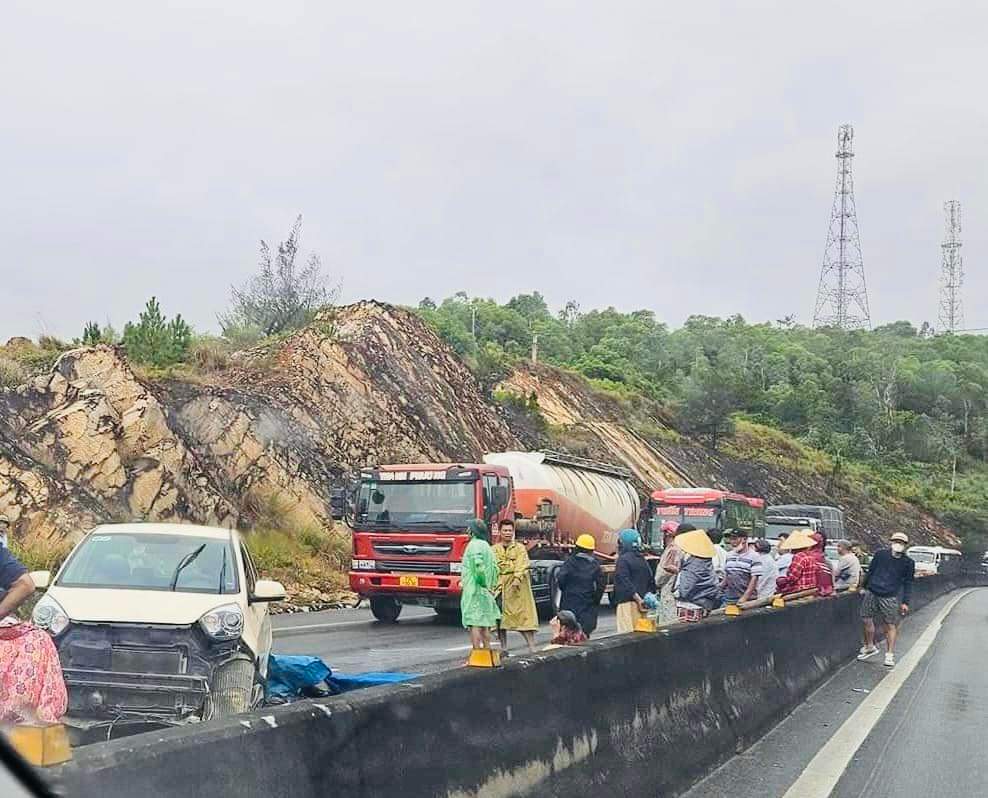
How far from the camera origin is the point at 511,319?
11088 centimetres

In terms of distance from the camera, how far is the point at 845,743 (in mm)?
9211

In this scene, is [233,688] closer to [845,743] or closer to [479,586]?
[479,586]

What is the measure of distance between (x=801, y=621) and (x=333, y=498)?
9.59 meters

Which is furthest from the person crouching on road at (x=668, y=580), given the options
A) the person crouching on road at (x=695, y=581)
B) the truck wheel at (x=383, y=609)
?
the truck wheel at (x=383, y=609)

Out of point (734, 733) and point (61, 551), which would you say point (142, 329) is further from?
point (734, 733)

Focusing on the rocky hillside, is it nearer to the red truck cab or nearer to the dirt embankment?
the dirt embankment

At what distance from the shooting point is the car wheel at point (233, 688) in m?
7.93

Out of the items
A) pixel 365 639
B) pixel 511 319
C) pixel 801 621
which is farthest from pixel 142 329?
pixel 511 319

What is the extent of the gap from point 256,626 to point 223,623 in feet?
1.69

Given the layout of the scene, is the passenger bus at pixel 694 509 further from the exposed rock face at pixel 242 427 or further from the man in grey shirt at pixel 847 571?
the man in grey shirt at pixel 847 571

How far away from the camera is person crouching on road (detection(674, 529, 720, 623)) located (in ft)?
43.8

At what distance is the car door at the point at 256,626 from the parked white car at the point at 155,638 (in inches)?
0.6

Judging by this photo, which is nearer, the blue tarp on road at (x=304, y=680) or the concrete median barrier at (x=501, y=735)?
the concrete median barrier at (x=501, y=735)

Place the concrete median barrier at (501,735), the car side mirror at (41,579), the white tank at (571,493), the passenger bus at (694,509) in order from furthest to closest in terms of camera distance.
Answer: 1. the passenger bus at (694,509)
2. the white tank at (571,493)
3. the car side mirror at (41,579)
4. the concrete median barrier at (501,735)
